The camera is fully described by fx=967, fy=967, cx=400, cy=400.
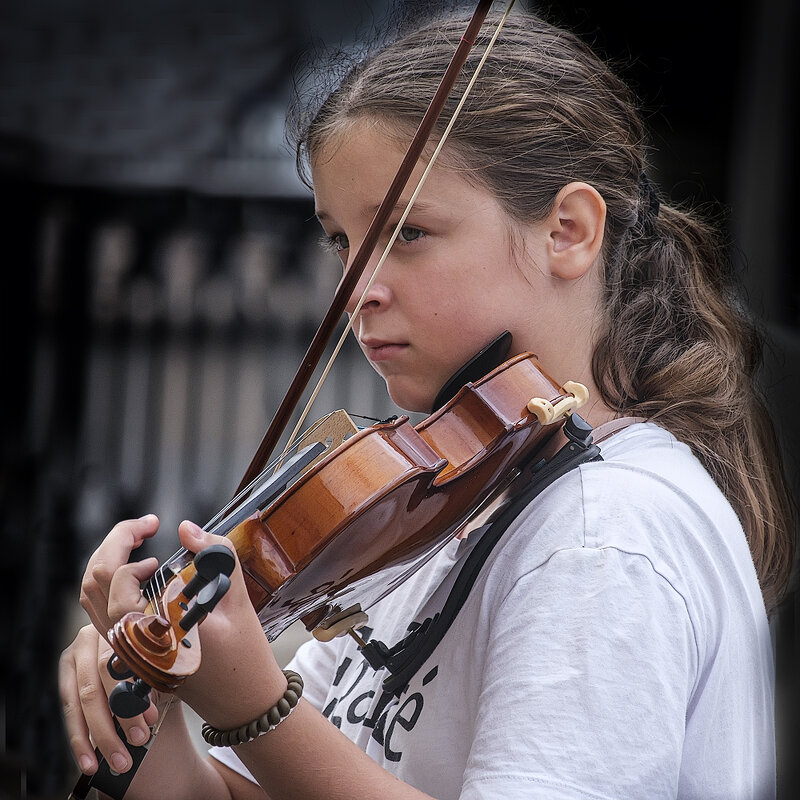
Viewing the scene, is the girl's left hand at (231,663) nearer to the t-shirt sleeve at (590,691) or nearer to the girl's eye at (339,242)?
the t-shirt sleeve at (590,691)

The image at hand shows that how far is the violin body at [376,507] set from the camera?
0.61 meters

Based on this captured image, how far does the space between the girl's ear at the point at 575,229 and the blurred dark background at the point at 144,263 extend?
1885mm

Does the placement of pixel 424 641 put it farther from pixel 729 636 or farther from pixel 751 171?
pixel 751 171

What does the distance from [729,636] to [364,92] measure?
1.75 feet

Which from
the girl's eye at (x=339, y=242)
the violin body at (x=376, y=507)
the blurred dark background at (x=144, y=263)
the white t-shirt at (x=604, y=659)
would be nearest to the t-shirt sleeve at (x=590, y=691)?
the white t-shirt at (x=604, y=659)

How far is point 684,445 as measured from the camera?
2.43 feet

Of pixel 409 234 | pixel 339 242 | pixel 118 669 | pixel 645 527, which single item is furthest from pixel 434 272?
pixel 118 669

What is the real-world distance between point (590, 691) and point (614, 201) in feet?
1.53

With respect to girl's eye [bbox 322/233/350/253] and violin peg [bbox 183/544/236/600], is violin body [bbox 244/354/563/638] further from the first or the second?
girl's eye [bbox 322/233/350/253]

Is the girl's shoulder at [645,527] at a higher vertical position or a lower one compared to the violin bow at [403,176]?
lower

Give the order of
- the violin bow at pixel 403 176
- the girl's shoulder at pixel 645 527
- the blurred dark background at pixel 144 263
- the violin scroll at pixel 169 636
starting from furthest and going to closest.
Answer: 1. the blurred dark background at pixel 144 263
2. the violin bow at pixel 403 176
3. the girl's shoulder at pixel 645 527
4. the violin scroll at pixel 169 636

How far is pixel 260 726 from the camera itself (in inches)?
23.0

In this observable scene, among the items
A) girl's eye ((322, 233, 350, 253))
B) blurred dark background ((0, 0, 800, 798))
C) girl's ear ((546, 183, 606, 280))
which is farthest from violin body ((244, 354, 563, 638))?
blurred dark background ((0, 0, 800, 798))

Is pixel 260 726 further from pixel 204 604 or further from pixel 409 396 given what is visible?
pixel 409 396
